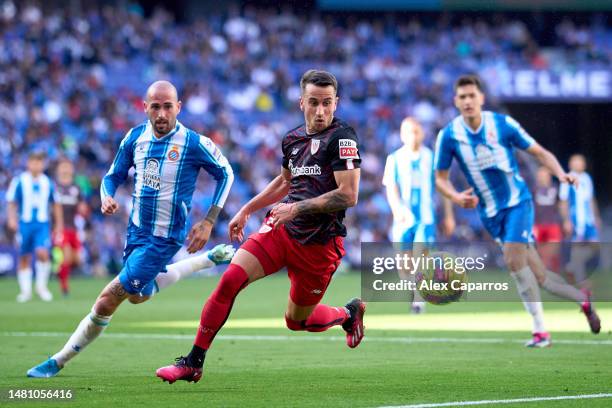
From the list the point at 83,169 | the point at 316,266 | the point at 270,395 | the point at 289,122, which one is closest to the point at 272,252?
the point at 316,266

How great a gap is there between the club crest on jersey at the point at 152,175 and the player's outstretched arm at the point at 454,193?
2826mm

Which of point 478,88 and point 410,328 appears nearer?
point 478,88

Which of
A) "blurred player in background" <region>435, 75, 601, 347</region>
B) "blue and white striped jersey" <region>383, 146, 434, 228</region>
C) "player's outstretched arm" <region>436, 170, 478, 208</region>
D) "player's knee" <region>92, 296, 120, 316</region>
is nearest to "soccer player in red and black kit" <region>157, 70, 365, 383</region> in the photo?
"player's knee" <region>92, 296, 120, 316</region>

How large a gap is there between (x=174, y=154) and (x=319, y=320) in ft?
5.90

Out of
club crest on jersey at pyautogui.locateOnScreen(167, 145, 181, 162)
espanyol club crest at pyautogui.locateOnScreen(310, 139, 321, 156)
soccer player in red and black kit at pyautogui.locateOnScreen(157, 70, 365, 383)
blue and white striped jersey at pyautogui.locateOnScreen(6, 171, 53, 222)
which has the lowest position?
soccer player in red and black kit at pyautogui.locateOnScreen(157, 70, 365, 383)

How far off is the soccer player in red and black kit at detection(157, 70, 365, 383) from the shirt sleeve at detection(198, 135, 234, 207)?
77 centimetres

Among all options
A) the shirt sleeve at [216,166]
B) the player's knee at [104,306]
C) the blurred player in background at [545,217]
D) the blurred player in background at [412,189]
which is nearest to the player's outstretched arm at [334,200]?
the shirt sleeve at [216,166]

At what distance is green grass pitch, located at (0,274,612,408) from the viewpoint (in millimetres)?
7484

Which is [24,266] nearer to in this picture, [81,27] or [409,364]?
[409,364]

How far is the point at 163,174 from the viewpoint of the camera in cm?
901

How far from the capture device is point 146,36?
115 ft

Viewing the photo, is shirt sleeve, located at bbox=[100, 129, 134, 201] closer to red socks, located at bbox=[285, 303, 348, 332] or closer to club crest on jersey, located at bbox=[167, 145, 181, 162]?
club crest on jersey, located at bbox=[167, 145, 181, 162]

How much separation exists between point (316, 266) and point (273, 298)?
11.4m

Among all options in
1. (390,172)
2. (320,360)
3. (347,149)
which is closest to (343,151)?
(347,149)
